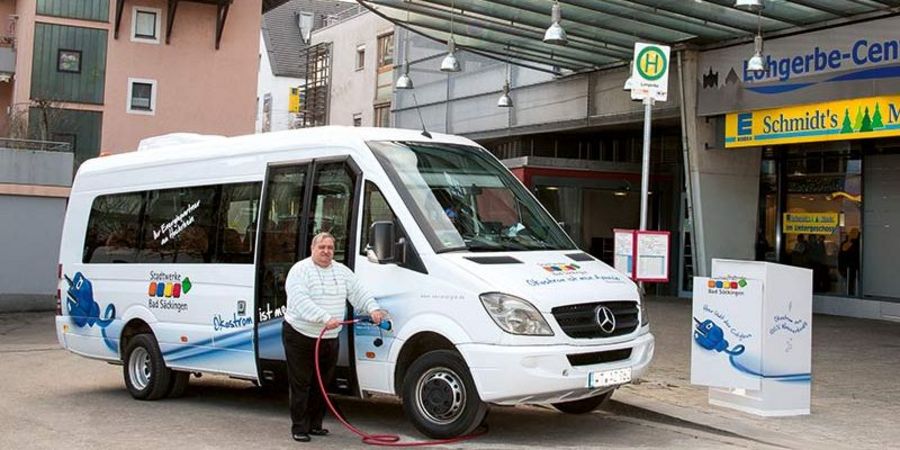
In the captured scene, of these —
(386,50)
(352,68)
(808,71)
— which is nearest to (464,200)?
(808,71)

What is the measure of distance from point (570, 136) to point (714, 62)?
7663mm

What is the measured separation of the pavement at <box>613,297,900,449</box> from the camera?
8.73 m

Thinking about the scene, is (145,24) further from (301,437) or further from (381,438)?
(381,438)

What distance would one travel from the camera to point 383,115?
1495 inches

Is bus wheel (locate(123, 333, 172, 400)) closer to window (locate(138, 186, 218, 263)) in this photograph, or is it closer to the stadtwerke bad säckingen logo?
the stadtwerke bad säckingen logo

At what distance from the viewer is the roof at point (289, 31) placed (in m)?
60.7

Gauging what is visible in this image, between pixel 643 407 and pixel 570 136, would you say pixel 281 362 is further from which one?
pixel 570 136

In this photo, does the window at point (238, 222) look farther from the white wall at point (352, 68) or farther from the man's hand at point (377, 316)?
the white wall at point (352, 68)

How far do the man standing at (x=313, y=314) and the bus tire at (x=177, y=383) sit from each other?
9.29 feet

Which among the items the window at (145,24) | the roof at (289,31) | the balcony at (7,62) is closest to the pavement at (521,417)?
the window at (145,24)

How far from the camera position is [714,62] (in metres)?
20.7

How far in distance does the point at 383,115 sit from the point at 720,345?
29.1 metres

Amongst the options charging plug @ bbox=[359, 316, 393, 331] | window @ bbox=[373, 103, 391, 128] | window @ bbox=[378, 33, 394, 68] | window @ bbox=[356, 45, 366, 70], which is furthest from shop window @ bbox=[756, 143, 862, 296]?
window @ bbox=[356, 45, 366, 70]

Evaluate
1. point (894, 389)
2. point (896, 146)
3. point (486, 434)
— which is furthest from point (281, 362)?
point (896, 146)
